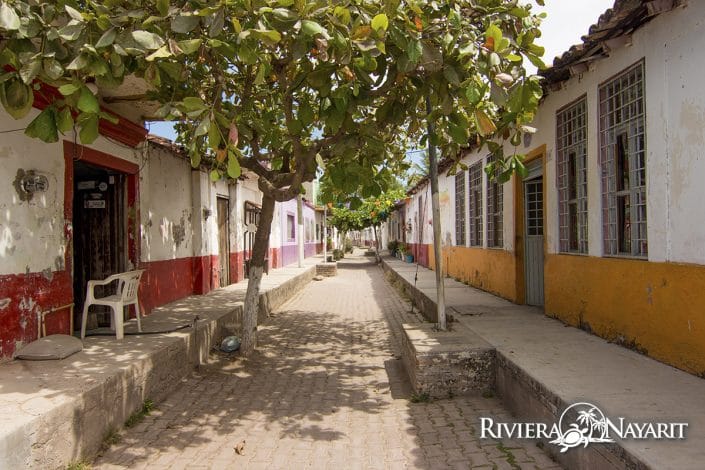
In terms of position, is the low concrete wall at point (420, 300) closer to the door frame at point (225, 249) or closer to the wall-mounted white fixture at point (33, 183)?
the door frame at point (225, 249)

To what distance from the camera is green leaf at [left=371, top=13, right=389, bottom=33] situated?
3.23 m

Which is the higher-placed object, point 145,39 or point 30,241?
point 145,39

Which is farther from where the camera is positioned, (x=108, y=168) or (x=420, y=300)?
(x=420, y=300)

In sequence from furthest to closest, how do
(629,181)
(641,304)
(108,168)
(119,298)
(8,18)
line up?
(108,168) < (119,298) < (629,181) < (641,304) < (8,18)

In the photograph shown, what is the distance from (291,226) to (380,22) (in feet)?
59.3

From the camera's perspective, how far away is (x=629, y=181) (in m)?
4.68

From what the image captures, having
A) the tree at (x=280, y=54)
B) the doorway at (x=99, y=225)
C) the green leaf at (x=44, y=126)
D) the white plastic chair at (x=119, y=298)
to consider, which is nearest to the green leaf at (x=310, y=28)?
the tree at (x=280, y=54)

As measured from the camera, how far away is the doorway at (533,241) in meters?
7.63

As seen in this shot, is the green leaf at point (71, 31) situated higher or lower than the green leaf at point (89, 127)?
higher

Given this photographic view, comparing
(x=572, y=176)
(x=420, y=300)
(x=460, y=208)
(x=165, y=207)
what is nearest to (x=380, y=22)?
(x=572, y=176)

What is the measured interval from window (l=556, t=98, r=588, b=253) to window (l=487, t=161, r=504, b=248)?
2443mm

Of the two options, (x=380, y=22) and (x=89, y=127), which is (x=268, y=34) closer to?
(x=380, y=22)

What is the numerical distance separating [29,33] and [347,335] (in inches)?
236

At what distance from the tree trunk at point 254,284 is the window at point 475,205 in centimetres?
521
